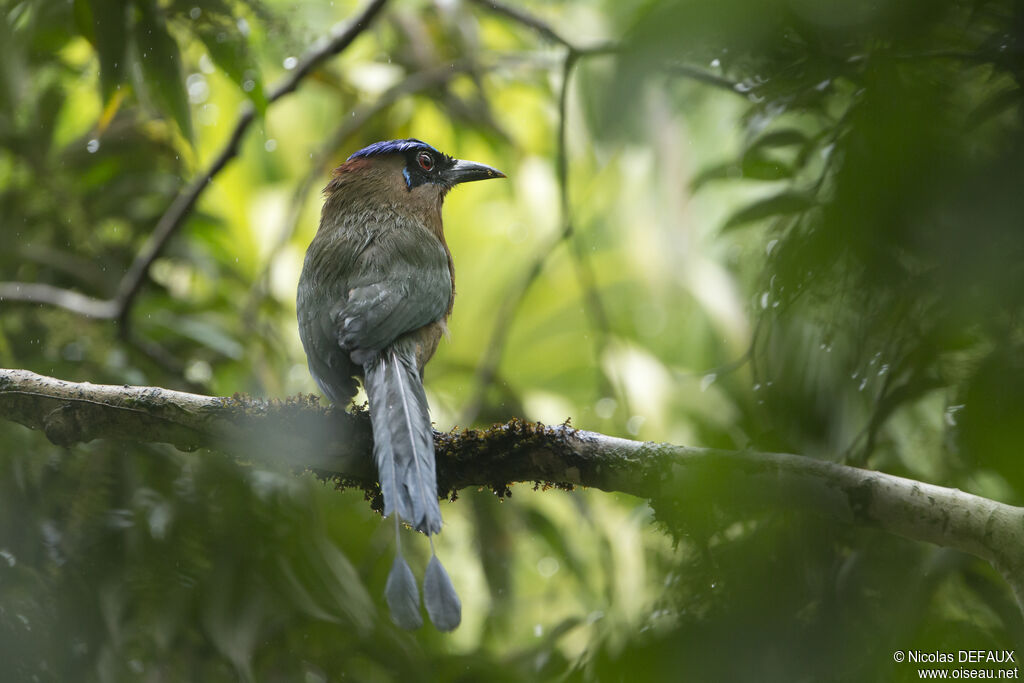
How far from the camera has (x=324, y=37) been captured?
12.9 ft

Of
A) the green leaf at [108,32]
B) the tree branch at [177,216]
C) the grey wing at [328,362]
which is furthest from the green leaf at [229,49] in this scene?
the grey wing at [328,362]

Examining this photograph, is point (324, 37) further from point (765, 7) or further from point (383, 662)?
point (765, 7)

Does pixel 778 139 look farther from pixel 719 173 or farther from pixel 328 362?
pixel 328 362

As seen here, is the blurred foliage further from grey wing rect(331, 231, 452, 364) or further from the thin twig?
grey wing rect(331, 231, 452, 364)

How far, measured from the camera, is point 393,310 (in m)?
2.21

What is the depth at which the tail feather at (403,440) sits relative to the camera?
5.35 feet

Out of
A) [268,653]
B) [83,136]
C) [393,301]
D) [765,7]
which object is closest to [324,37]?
[83,136]

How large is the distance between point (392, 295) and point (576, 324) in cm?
337

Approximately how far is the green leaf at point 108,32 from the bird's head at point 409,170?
73 cm

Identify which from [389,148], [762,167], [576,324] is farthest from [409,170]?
[576,324]

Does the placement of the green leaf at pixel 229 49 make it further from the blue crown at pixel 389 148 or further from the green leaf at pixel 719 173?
the green leaf at pixel 719 173

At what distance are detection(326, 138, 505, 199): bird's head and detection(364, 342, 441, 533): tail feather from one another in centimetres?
89

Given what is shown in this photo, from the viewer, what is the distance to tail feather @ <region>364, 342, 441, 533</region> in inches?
64.2

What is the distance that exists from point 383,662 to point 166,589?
700 mm
